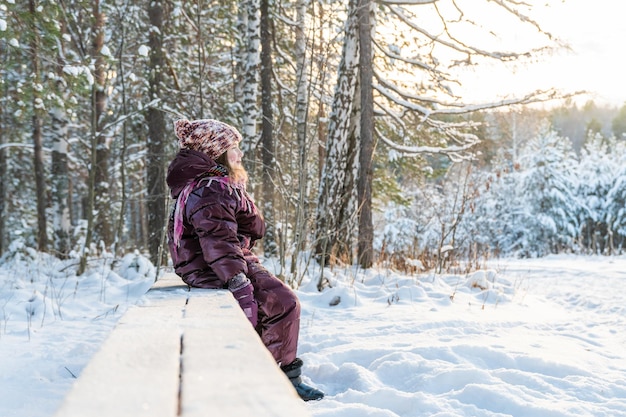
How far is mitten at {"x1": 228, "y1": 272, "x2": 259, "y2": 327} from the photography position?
2.75 meters

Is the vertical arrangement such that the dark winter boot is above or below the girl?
below

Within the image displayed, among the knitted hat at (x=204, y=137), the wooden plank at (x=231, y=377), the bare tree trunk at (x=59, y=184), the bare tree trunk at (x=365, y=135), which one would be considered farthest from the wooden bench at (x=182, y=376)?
the bare tree trunk at (x=59, y=184)

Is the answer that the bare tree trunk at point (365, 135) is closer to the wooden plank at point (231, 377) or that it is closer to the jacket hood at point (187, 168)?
the jacket hood at point (187, 168)

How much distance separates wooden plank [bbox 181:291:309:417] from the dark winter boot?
52.7 inches

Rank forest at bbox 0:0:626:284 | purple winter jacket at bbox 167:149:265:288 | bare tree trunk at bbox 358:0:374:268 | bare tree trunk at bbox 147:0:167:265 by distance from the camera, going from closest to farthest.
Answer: purple winter jacket at bbox 167:149:265:288
forest at bbox 0:0:626:284
bare tree trunk at bbox 358:0:374:268
bare tree trunk at bbox 147:0:167:265

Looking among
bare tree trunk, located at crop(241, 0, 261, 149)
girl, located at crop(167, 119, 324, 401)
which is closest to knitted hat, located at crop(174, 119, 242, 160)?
girl, located at crop(167, 119, 324, 401)

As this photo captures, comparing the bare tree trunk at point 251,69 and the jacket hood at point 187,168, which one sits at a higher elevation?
the bare tree trunk at point 251,69

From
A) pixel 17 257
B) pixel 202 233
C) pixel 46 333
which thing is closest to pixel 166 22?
pixel 17 257

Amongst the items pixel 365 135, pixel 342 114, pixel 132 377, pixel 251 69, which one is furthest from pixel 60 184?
pixel 132 377

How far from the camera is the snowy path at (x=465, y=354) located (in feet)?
8.70

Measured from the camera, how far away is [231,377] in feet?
3.73

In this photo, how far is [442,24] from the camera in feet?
26.9

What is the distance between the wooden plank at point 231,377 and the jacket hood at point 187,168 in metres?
1.39

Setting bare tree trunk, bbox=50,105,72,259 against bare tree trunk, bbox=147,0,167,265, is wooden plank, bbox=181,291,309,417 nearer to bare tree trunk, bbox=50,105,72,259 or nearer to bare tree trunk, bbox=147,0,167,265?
bare tree trunk, bbox=147,0,167,265
